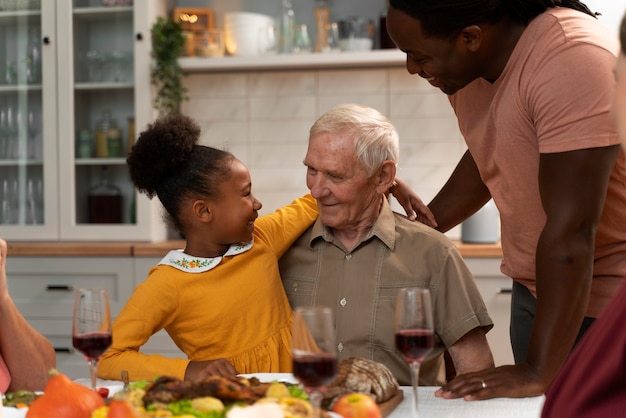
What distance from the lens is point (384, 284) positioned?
204cm

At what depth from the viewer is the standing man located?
60.3 inches

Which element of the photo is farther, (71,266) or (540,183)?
(71,266)

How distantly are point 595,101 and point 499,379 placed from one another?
521 millimetres

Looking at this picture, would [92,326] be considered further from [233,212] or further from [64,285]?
[64,285]

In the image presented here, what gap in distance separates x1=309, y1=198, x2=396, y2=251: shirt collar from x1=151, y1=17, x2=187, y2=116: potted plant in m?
1.97

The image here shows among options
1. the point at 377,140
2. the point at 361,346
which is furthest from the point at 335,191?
the point at 361,346

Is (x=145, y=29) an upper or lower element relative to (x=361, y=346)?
upper

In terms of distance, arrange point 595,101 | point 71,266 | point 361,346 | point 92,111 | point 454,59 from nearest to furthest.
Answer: point 595,101
point 454,59
point 361,346
point 71,266
point 92,111

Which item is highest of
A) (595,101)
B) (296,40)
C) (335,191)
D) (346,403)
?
(296,40)

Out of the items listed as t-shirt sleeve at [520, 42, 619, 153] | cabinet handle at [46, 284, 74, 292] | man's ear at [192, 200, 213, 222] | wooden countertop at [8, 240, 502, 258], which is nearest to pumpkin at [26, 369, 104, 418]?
man's ear at [192, 200, 213, 222]

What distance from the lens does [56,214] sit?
4047mm

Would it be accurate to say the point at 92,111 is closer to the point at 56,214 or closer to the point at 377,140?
the point at 56,214

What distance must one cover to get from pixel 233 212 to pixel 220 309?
23cm

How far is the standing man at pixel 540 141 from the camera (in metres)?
1.53
